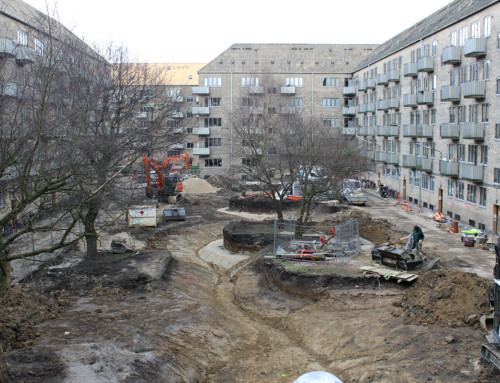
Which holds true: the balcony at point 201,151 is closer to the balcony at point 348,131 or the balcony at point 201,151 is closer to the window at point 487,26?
the balcony at point 348,131

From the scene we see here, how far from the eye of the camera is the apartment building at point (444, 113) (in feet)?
118

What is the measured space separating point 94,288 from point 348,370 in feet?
39.7

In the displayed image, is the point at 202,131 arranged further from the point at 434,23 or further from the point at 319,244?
the point at 319,244

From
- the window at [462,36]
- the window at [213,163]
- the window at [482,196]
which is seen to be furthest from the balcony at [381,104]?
the window at [482,196]

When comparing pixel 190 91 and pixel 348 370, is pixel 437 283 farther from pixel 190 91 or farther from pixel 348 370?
pixel 190 91

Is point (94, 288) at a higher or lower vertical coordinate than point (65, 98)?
lower

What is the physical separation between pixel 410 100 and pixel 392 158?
358 inches

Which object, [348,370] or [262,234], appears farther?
[262,234]

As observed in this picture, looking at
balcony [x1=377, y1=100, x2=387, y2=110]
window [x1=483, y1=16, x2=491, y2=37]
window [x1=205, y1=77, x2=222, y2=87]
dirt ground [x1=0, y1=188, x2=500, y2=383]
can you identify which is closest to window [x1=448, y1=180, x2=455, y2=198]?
window [x1=483, y1=16, x2=491, y2=37]

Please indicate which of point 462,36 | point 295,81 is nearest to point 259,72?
point 295,81

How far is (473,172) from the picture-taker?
37031mm

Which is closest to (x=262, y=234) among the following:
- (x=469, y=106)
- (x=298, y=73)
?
(x=469, y=106)

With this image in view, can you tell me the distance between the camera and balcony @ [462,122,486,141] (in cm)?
3650

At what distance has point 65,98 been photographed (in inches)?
904
